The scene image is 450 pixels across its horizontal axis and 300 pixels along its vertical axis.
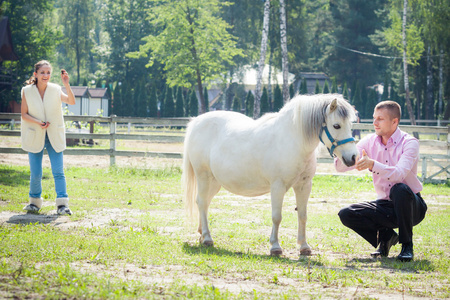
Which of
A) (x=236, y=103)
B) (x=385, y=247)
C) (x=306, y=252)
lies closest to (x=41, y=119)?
(x=306, y=252)

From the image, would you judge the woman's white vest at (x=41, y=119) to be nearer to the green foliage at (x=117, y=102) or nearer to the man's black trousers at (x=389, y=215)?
the man's black trousers at (x=389, y=215)

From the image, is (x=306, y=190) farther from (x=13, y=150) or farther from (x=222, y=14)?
(x=222, y=14)

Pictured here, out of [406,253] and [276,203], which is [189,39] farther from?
[406,253]

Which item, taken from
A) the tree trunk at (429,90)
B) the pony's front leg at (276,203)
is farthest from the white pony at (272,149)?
the tree trunk at (429,90)

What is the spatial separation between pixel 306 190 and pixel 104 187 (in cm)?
598

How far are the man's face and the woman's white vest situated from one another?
462 cm

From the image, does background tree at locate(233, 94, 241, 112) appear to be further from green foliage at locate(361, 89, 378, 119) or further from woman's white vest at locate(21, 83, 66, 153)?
woman's white vest at locate(21, 83, 66, 153)

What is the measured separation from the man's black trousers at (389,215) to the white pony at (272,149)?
57cm

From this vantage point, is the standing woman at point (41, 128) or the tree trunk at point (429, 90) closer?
the standing woman at point (41, 128)

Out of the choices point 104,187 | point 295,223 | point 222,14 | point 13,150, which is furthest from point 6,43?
point 295,223

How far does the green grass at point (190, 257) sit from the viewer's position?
13.0 feet

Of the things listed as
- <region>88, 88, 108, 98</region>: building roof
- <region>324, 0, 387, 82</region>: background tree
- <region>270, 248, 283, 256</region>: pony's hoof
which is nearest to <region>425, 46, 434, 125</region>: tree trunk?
<region>324, 0, 387, 82</region>: background tree

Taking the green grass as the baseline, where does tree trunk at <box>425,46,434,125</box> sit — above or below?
above

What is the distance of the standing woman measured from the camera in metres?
7.68
